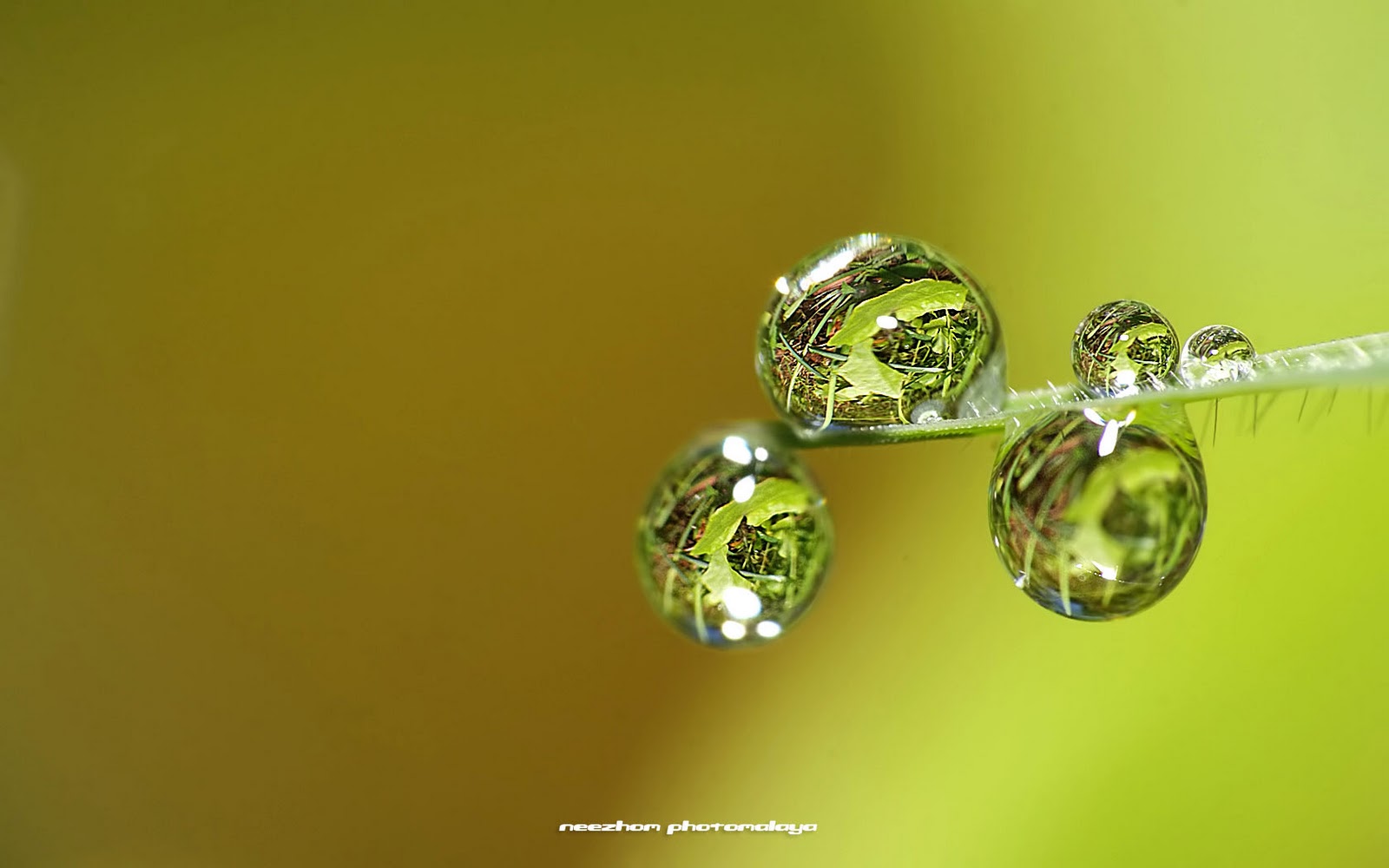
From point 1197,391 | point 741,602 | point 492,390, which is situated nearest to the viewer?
point 1197,391

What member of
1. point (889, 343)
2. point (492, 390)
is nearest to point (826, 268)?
point (889, 343)

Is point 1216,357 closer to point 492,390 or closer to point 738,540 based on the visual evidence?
point 738,540

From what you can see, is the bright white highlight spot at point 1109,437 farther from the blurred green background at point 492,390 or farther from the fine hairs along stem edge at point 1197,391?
the blurred green background at point 492,390

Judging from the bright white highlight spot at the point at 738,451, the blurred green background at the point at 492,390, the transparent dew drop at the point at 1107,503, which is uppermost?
the blurred green background at the point at 492,390

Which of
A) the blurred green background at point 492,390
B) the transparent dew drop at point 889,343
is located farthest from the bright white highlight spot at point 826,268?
the blurred green background at point 492,390

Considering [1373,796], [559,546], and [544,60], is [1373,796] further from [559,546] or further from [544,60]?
[544,60]

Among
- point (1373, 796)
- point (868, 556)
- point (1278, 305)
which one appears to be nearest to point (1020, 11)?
point (1278, 305)
